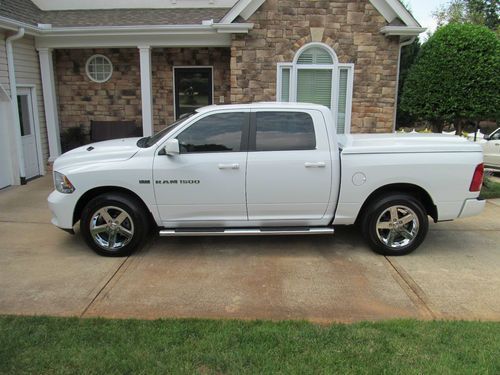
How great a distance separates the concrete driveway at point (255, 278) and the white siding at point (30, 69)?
194 inches

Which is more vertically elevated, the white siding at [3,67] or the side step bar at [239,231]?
the white siding at [3,67]

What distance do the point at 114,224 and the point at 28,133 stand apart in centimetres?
648

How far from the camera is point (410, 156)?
18.2 feet

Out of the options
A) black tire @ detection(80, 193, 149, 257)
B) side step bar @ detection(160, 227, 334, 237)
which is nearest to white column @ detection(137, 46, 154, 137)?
black tire @ detection(80, 193, 149, 257)

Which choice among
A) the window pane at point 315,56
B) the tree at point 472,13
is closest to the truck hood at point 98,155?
the window pane at point 315,56

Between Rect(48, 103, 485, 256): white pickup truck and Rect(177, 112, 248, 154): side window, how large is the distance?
0.5 inches

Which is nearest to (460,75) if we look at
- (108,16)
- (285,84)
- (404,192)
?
(285,84)

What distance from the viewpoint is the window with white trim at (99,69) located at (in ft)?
41.0

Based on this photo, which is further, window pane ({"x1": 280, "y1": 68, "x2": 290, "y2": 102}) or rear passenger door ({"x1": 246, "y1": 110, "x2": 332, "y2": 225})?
window pane ({"x1": 280, "y1": 68, "x2": 290, "y2": 102})

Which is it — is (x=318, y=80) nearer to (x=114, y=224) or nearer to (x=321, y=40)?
(x=321, y=40)

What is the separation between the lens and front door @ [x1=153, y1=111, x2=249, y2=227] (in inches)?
215

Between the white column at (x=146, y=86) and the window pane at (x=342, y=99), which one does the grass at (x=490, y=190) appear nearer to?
the window pane at (x=342, y=99)

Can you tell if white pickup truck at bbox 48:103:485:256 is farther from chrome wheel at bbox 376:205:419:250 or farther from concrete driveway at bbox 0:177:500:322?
concrete driveway at bbox 0:177:500:322

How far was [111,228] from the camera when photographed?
18.4ft
